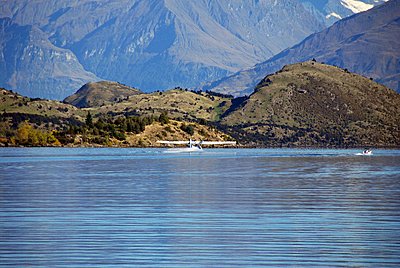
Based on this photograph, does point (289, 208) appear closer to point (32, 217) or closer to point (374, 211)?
point (374, 211)

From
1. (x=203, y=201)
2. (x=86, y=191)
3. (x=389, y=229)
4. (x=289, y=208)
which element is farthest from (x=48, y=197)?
(x=389, y=229)

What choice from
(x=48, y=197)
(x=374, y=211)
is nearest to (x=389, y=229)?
(x=374, y=211)

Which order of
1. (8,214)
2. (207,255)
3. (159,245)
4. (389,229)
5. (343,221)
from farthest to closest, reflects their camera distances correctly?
(8,214) < (343,221) < (389,229) < (159,245) < (207,255)

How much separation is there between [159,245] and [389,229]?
14075 millimetres

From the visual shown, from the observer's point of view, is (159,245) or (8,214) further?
(8,214)

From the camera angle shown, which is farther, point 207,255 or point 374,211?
point 374,211

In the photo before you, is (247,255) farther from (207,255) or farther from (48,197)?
(48,197)

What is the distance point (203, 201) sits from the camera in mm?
72375

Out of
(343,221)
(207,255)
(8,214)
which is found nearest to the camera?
(207,255)

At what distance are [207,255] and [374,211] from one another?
76.3ft

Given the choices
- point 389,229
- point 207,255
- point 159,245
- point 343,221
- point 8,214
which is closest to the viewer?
point 207,255

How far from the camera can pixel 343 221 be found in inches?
2233

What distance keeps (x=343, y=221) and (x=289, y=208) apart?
923cm

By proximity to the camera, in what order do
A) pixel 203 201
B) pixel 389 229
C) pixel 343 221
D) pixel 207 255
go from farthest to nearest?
pixel 203 201
pixel 343 221
pixel 389 229
pixel 207 255
